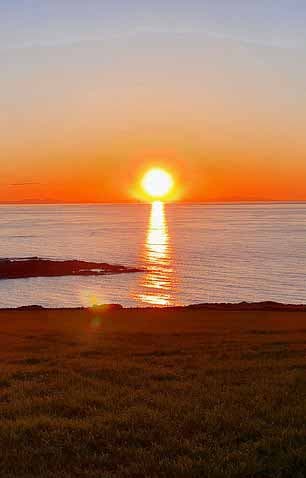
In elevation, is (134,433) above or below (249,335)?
below

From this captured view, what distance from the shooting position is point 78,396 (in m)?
10.2

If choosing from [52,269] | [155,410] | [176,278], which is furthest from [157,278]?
[155,410]

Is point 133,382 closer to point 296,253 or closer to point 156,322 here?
point 156,322

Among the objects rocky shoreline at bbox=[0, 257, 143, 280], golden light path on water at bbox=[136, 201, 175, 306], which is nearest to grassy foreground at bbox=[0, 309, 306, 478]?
golden light path on water at bbox=[136, 201, 175, 306]

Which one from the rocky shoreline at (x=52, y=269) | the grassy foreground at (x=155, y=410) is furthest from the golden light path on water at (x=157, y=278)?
the grassy foreground at (x=155, y=410)

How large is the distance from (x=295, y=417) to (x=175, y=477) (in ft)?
9.57

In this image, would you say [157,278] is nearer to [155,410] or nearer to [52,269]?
[52,269]

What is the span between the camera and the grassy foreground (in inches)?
279

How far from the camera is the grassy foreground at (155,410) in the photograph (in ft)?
23.3

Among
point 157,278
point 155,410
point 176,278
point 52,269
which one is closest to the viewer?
point 155,410

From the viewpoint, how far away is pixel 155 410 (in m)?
9.20

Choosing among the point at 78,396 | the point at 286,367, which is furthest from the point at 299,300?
the point at 78,396

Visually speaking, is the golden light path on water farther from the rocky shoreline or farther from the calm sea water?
the rocky shoreline

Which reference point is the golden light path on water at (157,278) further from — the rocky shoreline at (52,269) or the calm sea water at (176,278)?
the rocky shoreline at (52,269)
